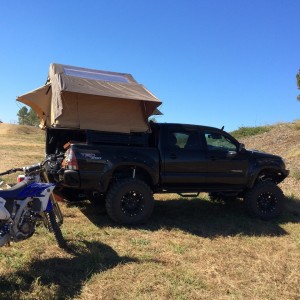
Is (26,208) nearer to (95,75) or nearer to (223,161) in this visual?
(95,75)

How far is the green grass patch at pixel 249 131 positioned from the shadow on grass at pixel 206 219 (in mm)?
16830

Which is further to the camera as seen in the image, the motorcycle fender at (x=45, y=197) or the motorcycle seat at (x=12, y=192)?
the motorcycle fender at (x=45, y=197)

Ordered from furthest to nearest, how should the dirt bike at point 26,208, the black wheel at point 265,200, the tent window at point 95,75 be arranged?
1. the black wheel at point 265,200
2. the tent window at point 95,75
3. the dirt bike at point 26,208

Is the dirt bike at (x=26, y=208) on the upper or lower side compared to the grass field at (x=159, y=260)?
upper

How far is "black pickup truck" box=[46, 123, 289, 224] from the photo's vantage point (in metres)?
7.13

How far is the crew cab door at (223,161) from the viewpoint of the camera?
813cm

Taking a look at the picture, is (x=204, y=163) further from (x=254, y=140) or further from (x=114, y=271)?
(x=254, y=140)

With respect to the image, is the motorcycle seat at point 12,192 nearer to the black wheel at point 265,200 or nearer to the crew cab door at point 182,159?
the crew cab door at point 182,159

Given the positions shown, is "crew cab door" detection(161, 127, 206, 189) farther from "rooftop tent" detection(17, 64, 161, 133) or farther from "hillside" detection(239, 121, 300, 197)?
"hillside" detection(239, 121, 300, 197)

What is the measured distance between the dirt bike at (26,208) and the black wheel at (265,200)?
4.31 metres

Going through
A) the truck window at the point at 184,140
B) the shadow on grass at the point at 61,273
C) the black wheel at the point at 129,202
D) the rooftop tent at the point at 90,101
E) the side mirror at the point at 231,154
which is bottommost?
the shadow on grass at the point at 61,273

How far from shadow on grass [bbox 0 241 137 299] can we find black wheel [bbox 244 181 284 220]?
3.60 metres

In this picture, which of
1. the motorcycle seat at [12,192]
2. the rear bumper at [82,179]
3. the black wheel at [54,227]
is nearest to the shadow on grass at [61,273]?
the black wheel at [54,227]

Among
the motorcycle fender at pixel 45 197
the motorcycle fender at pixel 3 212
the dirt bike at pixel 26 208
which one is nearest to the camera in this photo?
the motorcycle fender at pixel 3 212
